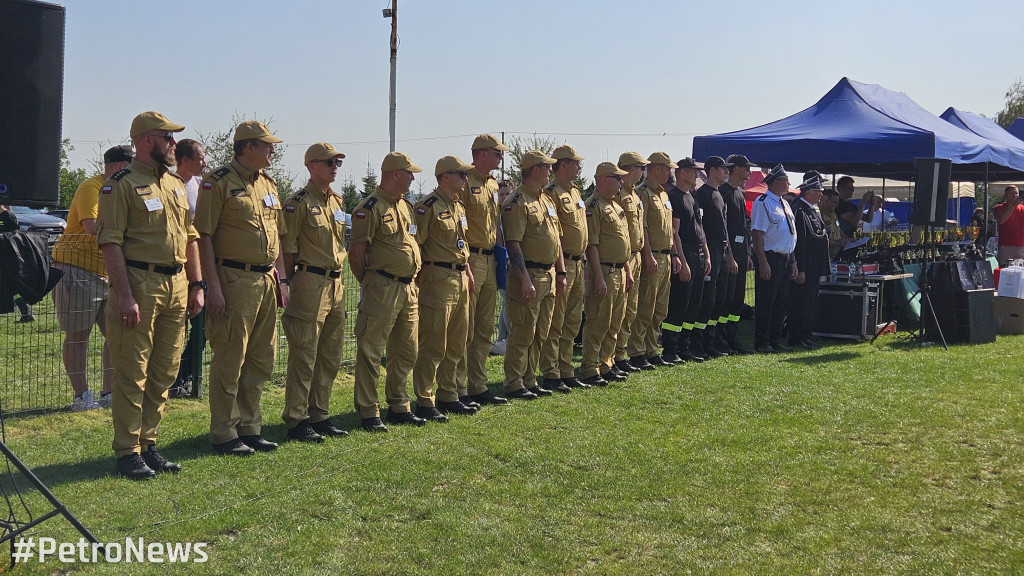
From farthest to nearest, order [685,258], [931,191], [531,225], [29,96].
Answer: [931,191] → [685,258] → [531,225] → [29,96]

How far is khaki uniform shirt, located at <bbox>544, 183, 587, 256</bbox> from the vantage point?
8703 mm

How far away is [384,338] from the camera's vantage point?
7113 millimetres

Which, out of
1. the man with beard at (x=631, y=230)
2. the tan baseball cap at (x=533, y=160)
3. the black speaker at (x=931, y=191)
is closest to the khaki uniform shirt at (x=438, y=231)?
the tan baseball cap at (x=533, y=160)

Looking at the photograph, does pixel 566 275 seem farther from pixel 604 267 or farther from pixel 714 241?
pixel 714 241

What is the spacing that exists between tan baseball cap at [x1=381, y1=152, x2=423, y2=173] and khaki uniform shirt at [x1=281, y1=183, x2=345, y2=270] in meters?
0.60

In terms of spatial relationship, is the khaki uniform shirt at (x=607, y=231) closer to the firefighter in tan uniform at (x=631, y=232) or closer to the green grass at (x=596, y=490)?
the firefighter in tan uniform at (x=631, y=232)

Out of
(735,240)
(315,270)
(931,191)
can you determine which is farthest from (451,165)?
(931,191)

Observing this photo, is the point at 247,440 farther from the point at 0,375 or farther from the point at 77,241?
the point at 0,375

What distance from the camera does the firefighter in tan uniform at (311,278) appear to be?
661 centimetres

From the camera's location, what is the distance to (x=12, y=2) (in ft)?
14.4

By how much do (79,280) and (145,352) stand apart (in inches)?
85.5

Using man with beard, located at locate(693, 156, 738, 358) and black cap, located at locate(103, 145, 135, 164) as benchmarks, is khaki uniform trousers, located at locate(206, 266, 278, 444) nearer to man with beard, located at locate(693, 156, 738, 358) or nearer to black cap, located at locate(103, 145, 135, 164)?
black cap, located at locate(103, 145, 135, 164)

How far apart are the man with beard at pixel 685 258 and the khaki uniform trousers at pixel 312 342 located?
451cm

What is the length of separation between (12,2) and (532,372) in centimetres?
534
